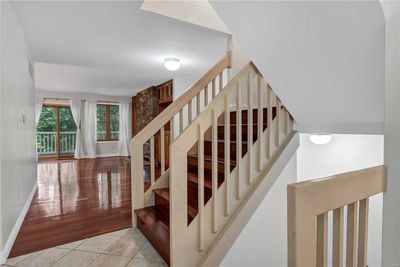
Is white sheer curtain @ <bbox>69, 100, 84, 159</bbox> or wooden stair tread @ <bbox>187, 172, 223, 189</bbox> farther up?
white sheer curtain @ <bbox>69, 100, 84, 159</bbox>

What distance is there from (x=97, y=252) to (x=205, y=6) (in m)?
2.71

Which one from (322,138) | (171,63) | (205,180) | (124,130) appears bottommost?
(205,180)

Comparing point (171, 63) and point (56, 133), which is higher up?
point (171, 63)

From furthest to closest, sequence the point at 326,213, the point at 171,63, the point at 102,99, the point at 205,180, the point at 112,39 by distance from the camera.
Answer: the point at 102,99 < the point at 171,63 < the point at 112,39 < the point at 205,180 < the point at 326,213

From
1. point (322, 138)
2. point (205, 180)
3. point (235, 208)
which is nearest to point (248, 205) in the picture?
point (235, 208)

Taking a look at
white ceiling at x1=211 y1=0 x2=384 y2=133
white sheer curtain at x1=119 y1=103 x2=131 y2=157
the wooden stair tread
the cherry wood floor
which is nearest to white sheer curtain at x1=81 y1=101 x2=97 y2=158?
white sheer curtain at x1=119 y1=103 x2=131 y2=157

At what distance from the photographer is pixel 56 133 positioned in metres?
7.68

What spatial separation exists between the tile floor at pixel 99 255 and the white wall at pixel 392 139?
4.82 feet

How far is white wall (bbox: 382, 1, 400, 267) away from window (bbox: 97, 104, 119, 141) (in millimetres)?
8503

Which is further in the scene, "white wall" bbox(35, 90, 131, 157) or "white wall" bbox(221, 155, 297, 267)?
"white wall" bbox(35, 90, 131, 157)

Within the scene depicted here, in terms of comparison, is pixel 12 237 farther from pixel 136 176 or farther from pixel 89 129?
pixel 89 129

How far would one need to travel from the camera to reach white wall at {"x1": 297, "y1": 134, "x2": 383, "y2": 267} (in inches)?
105

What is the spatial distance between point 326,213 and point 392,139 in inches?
14.2

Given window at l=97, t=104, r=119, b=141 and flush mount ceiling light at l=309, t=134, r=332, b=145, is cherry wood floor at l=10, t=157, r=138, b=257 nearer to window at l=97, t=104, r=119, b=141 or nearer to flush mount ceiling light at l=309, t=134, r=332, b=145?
flush mount ceiling light at l=309, t=134, r=332, b=145
